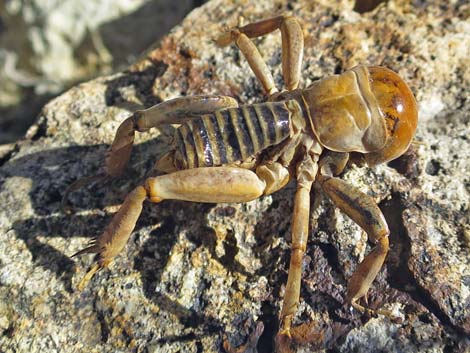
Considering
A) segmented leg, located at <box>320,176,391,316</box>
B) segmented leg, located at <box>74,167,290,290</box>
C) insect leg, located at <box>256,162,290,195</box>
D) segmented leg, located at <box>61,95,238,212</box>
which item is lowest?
segmented leg, located at <box>320,176,391,316</box>

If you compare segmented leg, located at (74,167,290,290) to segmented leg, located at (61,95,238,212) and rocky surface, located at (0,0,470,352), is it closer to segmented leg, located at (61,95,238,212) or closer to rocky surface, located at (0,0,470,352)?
rocky surface, located at (0,0,470,352)

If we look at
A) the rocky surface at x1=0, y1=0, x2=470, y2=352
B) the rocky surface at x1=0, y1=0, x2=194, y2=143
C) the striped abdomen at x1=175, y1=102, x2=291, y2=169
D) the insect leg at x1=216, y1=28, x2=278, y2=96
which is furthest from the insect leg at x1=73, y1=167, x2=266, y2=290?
the rocky surface at x1=0, y1=0, x2=194, y2=143

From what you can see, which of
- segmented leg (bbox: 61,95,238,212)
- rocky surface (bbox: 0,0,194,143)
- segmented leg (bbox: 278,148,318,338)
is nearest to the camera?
segmented leg (bbox: 278,148,318,338)

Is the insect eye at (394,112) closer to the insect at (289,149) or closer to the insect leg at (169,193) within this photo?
the insect at (289,149)

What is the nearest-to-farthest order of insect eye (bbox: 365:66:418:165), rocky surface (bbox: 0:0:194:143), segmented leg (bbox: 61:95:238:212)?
insect eye (bbox: 365:66:418:165) → segmented leg (bbox: 61:95:238:212) → rocky surface (bbox: 0:0:194:143)

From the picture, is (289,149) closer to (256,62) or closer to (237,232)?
(237,232)

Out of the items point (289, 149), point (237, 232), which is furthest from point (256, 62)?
point (237, 232)
